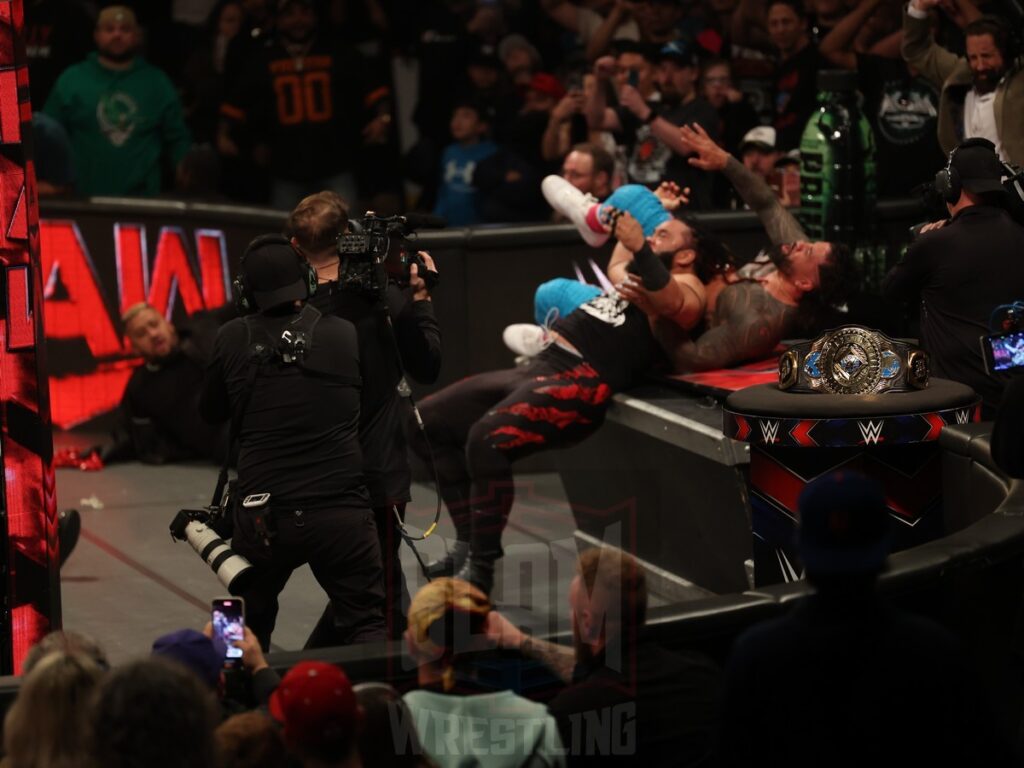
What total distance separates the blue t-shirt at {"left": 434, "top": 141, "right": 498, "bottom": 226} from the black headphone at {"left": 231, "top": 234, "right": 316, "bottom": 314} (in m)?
5.32

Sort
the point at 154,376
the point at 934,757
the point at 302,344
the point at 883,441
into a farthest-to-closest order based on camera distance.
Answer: the point at 154,376
the point at 883,441
the point at 302,344
the point at 934,757

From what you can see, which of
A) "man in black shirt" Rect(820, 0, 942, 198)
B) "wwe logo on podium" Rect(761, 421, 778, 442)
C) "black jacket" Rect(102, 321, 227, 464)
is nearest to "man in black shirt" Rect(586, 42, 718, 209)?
"man in black shirt" Rect(820, 0, 942, 198)

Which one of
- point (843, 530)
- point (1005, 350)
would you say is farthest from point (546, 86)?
point (843, 530)

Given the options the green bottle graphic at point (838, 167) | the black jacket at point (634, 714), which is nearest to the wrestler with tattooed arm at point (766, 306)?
the green bottle graphic at point (838, 167)

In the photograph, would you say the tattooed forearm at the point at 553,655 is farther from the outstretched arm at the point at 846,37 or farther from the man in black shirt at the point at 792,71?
the outstretched arm at the point at 846,37

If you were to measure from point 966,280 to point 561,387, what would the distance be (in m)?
1.87

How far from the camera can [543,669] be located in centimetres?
437

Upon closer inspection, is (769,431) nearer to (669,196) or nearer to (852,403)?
(852,403)

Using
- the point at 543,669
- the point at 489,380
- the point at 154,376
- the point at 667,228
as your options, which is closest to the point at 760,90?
the point at 667,228

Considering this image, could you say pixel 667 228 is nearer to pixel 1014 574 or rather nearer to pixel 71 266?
pixel 1014 574

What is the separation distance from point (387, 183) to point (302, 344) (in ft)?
20.1

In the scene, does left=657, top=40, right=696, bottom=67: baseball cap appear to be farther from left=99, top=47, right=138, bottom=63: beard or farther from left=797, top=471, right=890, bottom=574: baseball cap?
left=797, top=471, right=890, bottom=574: baseball cap

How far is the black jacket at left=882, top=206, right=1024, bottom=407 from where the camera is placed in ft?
21.7

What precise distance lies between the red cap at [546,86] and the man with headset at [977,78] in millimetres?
2983
